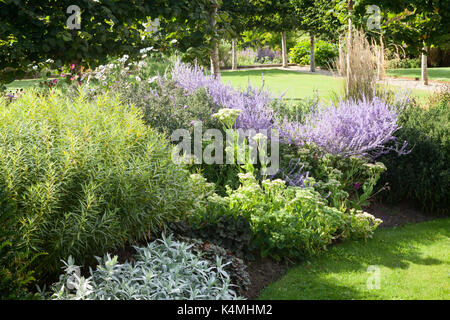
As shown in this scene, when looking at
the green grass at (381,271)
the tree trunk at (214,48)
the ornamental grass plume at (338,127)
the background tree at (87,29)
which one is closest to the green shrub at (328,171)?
the ornamental grass plume at (338,127)

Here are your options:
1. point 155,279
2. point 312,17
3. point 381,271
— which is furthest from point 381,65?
point 312,17

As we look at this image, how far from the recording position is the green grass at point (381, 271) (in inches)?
115

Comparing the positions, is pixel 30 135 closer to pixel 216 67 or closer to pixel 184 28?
pixel 216 67

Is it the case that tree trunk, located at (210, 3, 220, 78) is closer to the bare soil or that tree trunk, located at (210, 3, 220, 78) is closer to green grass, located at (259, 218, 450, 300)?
green grass, located at (259, 218, 450, 300)

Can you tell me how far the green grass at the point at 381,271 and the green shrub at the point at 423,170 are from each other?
22.2 inches

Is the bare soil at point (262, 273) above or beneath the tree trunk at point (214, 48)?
beneath

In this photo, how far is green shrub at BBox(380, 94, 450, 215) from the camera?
14.7 ft

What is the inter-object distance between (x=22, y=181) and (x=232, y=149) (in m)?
2.04

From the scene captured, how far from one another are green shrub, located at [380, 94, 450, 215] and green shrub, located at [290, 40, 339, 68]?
50.2 feet

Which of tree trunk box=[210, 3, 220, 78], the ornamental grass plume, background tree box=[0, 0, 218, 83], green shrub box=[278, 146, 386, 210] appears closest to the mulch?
green shrub box=[278, 146, 386, 210]

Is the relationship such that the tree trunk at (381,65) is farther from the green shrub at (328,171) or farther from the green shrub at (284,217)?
the green shrub at (284,217)

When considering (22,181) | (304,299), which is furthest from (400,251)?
(22,181)

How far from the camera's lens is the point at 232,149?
408 cm

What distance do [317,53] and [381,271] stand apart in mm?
18524
